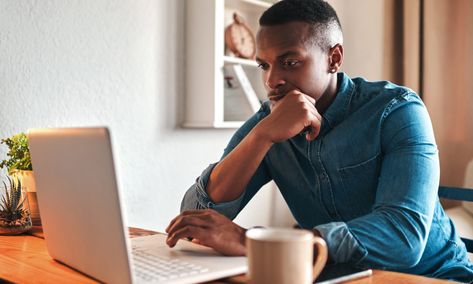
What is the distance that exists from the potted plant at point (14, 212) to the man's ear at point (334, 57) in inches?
31.7

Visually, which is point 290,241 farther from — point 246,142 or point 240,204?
point 240,204

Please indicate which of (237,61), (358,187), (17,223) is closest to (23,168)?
(17,223)

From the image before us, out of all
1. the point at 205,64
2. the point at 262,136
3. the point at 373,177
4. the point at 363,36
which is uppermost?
the point at 363,36

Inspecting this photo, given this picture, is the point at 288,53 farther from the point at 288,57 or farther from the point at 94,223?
the point at 94,223

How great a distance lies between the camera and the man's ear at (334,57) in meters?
1.29

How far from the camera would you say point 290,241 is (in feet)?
1.94

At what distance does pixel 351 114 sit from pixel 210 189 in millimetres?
374

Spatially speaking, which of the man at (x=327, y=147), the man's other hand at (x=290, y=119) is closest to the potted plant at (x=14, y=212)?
the man at (x=327, y=147)

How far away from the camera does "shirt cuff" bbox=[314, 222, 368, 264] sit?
32.8 inches

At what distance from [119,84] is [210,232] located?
103 centimetres

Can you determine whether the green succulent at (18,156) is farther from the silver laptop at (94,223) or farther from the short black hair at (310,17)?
the short black hair at (310,17)

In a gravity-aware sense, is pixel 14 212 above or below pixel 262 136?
below

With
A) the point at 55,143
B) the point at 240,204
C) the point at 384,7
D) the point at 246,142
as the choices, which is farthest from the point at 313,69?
the point at 384,7

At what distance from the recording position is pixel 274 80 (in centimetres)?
119
